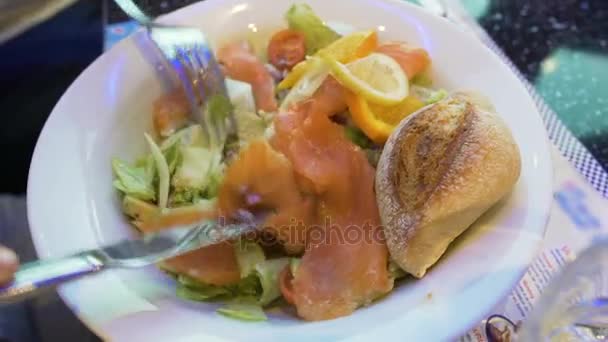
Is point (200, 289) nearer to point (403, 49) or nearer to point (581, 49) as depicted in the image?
point (403, 49)

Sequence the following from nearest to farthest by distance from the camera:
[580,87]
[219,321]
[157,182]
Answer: [219,321], [157,182], [580,87]

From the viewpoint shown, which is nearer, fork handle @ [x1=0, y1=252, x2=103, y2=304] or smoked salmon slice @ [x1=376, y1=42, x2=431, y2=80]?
fork handle @ [x1=0, y1=252, x2=103, y2=304]

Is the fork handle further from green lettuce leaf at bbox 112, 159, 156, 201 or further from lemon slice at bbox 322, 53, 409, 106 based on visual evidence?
lemon slice at bbox 322, 53, 409, 106

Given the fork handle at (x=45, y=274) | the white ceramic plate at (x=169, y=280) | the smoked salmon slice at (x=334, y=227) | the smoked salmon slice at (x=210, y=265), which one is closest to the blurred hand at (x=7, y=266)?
the fork handle at (x=45, y=274)

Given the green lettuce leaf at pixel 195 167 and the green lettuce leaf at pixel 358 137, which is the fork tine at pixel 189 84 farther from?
the green lettuce leaf at pixel 358 137

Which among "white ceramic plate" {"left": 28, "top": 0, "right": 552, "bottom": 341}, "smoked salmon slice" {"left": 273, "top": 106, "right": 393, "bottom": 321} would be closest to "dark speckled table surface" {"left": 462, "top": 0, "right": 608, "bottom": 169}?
"white ceramic plate" {"left": 28, "top": 0, "right": 552, "bottom": 341}

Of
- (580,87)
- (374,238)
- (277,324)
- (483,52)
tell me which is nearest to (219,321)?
(277,324)

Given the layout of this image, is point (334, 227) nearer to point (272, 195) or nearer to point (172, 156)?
point (272, 195)

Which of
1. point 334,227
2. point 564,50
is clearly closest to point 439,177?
point 334,227
